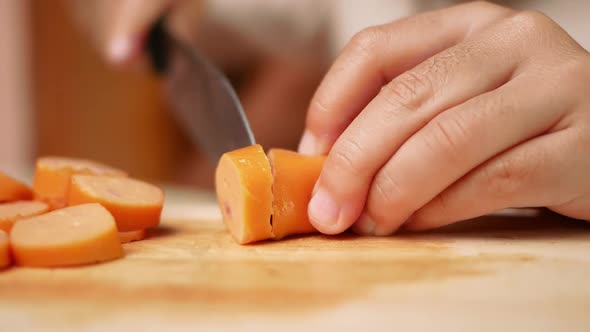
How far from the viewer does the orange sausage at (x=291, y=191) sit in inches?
35.5

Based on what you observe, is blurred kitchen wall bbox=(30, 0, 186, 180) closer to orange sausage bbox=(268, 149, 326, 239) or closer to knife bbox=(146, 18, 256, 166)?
knife bbox=(146, 18, 256, 166)

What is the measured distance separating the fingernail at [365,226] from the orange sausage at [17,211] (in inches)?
21.1

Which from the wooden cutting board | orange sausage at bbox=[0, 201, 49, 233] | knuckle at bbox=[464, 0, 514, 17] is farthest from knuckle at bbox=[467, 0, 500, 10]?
orange sausage at bbox=[0, 201, 49, 233]

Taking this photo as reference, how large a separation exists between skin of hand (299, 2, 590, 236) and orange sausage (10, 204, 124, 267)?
317mm

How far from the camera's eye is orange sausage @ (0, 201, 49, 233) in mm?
885

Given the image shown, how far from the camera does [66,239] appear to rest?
77 cm

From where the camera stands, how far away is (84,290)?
71cm

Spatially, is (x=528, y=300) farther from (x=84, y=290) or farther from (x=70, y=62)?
(x=70, y=62)

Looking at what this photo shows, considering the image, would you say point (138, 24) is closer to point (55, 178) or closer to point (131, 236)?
point (55, 178)

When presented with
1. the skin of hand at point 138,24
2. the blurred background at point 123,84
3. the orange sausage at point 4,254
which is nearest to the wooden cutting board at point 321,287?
the orange sausage at point 4,254

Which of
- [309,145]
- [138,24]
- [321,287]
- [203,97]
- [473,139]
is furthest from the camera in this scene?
[138,24]

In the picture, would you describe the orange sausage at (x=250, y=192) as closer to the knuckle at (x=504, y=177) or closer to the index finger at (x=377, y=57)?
the index finger at (x=377, y=57)

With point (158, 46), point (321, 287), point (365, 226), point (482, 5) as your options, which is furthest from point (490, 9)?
point (158, 46)

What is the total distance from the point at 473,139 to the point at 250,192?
34cm
